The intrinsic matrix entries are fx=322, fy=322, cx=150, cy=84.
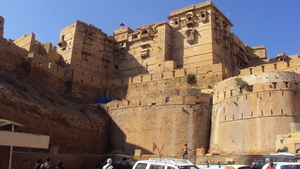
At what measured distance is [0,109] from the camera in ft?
58.0

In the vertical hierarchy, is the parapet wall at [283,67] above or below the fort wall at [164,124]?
above

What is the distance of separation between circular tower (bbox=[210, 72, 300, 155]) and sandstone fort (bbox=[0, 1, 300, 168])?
0.06m

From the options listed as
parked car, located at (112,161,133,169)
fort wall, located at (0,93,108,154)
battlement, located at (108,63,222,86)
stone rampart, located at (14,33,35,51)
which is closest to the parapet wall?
battlement, located at (108,63,222,86)

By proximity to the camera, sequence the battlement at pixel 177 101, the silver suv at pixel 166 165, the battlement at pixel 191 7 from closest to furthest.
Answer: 1. the silver suv at pixel 166 165
2. the battlement at pixel 177 101
3. the battlement at pixel 191 7

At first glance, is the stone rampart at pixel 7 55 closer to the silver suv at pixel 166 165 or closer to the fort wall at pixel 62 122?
the fort wall at pixel 62 122

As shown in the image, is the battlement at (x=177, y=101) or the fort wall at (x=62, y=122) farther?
the battlement at (x=177, y=101)

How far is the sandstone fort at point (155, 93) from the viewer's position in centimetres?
1975

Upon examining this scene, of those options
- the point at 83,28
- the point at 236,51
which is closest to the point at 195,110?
the point at 236,51

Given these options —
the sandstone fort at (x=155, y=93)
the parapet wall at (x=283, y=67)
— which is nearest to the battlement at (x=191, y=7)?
the sandstone fort at (x=155, y=93)

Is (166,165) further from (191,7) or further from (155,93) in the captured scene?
(191,7)

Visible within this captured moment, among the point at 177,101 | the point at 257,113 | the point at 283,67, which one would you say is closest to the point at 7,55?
the point at 177,101

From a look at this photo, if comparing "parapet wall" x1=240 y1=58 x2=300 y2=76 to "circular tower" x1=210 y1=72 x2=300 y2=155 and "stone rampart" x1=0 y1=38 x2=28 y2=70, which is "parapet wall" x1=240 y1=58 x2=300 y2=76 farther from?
"stone rampart" x1=0 y1=38 x2=28 y2=70

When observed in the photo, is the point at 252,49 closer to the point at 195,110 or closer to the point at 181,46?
the point at 181,46

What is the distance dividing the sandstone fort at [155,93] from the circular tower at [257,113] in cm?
6
